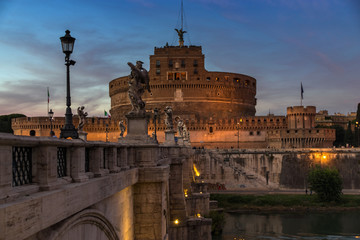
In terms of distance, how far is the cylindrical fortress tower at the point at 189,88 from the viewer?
87.1 m

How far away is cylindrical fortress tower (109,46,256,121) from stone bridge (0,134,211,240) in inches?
2885

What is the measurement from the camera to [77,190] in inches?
205

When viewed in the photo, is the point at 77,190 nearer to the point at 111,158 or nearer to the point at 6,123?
the point at 111,158

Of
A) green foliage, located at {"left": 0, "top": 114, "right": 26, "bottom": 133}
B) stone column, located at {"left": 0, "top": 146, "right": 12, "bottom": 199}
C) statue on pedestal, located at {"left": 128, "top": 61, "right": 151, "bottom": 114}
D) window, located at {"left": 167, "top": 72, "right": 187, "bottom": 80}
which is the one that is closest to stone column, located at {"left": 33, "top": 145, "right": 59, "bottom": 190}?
stone column, located at {"left": 0, "top": 146, "right": 12, "bottom": 199}

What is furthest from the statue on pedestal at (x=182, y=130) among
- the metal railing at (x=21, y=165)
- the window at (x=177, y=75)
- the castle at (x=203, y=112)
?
the window at (x=177, y=75)

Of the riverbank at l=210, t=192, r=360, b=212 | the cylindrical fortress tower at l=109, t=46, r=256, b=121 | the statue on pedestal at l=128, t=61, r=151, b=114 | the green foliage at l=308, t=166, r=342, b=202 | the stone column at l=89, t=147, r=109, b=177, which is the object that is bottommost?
the riverbank at l=210, t=192, r=360, b=212

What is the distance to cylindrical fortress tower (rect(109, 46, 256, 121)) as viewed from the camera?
8706 cm

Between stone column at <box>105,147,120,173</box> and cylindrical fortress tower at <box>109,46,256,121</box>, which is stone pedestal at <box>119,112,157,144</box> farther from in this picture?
cylindrical fortress tower at <box>109,46,256,121</box>

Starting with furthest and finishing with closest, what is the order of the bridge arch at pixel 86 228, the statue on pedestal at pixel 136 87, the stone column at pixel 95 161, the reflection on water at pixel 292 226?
the reflection on water at pixel 292 226 < the statue on pedestal at pixel 136 87 < the stone column at pixel 95 161 < the bridge arch at pixel 86 228

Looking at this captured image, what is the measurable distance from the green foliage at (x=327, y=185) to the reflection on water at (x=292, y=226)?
328 cm

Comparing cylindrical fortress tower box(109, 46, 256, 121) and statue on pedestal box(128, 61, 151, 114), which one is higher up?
cylindrical fortress tower box(109, 46, 256, 121)

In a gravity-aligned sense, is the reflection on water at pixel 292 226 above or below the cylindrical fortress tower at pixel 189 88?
below

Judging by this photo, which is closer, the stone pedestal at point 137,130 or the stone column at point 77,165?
the stone column at point 77,165

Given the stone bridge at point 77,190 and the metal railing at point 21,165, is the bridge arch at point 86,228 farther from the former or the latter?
the metal railing at point 21,165
